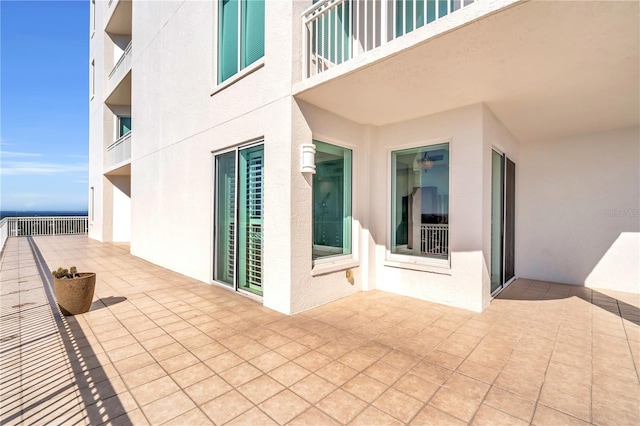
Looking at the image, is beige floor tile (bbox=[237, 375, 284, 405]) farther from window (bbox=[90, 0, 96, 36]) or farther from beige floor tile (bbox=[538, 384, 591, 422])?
window (bbox=[90, 0, 96, 36])

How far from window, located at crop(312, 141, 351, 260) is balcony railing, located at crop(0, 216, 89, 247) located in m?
18.8

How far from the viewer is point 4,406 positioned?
82.9 inches

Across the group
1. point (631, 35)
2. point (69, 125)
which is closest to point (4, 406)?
point (631, 35)

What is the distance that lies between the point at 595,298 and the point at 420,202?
11.3 ft

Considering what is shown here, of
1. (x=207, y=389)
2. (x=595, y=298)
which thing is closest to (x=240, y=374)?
(x=207, y=389)

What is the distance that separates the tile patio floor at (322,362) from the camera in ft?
6.88

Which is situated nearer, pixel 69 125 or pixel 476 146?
pixel 476 146

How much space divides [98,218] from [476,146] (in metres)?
16.2

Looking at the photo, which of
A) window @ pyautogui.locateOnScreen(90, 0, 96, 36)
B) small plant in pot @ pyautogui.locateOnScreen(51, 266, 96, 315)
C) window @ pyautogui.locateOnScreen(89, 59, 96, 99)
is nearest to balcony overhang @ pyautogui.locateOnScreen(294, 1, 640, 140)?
small plant in pot @ pyautogui.locateOnScreen(51, 266, 96, 315)

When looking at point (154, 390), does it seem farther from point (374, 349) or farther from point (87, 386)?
point (374, 349)

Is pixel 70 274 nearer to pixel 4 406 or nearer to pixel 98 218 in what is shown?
pixel 4 406

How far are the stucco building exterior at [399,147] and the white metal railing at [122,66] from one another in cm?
408

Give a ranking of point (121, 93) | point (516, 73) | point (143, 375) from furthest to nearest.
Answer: point (121, 93), point (516, 73), point (143, 375)

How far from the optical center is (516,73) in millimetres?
3426
